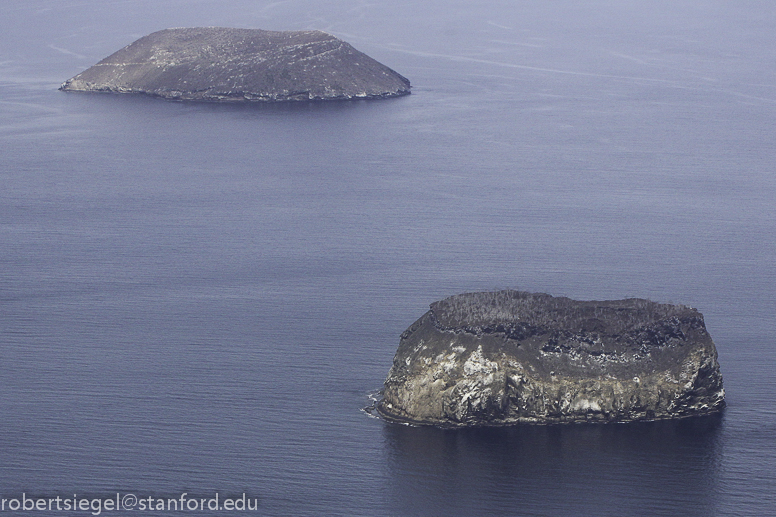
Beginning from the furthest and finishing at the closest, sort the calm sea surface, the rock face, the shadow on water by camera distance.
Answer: the rock face
the calm sea surface
the shadow on water

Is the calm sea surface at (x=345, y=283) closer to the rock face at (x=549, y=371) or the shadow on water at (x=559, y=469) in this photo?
the shadow on water at (x=559, y=469)

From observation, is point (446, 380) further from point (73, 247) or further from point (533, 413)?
point (73, 247)

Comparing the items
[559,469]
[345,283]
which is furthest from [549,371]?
[345,283]

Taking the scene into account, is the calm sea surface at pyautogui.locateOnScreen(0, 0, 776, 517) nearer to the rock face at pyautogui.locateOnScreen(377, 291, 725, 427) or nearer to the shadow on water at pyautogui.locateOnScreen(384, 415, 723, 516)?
the shadow on water at pyautogui.locateOnScreen(384, 415, 723, 516)

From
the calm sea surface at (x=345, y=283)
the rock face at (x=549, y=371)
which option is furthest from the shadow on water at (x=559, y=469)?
the rock face at (x=549, y=371)

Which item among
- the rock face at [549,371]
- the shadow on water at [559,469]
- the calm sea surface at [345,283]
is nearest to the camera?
the shadow on water at [559,469]

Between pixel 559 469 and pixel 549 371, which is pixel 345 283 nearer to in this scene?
pixel 549 371

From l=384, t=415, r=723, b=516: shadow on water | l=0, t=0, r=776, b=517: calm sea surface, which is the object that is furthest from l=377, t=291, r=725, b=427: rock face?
l=0, t=0, r=776, b=517: calm sea surface
